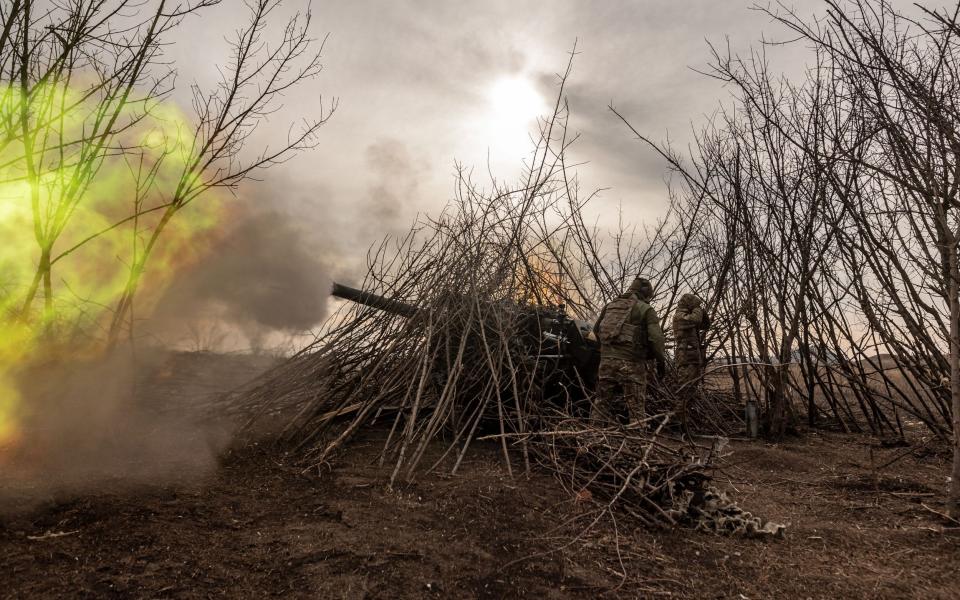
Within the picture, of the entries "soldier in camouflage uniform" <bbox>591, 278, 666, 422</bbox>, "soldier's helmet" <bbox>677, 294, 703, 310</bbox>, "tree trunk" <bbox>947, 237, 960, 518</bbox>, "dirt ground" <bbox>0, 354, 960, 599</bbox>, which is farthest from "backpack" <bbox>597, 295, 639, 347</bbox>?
"tree trunk" <bbox>947, 237, 960, 518</bbox>

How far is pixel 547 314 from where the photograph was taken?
19.5 ft

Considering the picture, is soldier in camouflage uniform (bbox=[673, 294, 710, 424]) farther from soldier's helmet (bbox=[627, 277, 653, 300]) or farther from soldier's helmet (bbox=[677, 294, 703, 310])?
soldier's helmet (bbox=[627, 277, 653, 300])

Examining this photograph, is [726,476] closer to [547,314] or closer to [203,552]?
[547,314]

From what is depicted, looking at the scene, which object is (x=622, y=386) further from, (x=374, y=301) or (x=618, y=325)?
(x=374, y=301)

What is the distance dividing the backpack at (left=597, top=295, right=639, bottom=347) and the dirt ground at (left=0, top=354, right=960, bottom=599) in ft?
6.89

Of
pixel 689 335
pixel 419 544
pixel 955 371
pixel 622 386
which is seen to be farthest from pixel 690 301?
pixel 419 544

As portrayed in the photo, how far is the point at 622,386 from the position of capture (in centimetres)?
604

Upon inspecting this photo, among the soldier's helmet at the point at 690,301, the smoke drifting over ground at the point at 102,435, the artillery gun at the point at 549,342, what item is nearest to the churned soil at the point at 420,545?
the smoke drifting over ground at the point at 102,435

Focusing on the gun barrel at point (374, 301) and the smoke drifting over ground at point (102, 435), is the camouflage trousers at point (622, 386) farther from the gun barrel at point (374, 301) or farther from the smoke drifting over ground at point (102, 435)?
the smoke drifting over ground at point (102, 435)

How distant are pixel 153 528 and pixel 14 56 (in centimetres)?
314

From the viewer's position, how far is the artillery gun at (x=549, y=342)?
5.67m

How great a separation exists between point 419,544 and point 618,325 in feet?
12.2

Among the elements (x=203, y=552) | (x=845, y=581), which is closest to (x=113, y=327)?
(x=203, y=552)

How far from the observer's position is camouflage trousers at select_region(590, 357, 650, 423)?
5930 millimetres
